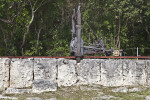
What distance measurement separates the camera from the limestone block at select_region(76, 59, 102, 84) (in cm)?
864

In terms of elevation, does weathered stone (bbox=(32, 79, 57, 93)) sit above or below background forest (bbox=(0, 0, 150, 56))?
below

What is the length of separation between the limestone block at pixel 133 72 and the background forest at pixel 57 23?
6528 mm

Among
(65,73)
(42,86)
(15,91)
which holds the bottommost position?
(15,91)

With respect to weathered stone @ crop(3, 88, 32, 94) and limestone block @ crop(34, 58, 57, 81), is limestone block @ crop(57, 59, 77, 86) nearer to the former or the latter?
limestone block @ crop(34, 58, 57, 81)

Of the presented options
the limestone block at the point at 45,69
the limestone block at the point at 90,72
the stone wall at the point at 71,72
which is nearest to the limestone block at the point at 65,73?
the stone wall at the point at 71,72

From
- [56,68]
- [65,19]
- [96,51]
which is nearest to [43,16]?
[65,19]

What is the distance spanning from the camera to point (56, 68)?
859 cm

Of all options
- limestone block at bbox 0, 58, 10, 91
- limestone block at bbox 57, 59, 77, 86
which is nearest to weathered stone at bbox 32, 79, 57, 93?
limestone block at bbox 57, 59, 77, 86

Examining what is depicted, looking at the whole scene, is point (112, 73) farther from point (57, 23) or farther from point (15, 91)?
point (57, 23)

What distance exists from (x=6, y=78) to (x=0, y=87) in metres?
0.42

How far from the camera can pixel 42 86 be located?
788cm

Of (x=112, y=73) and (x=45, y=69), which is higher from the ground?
(x=45, y=69)

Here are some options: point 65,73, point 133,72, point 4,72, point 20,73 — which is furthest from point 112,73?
point 4,72

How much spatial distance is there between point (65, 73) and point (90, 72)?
1.04 metres
